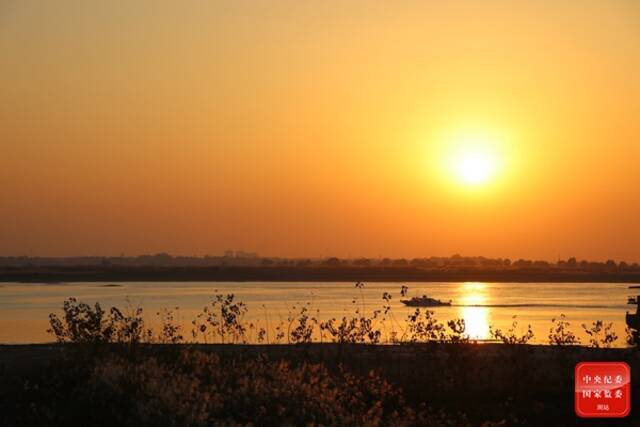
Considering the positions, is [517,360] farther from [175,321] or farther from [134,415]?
[175,321]

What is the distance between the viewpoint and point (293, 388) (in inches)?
593

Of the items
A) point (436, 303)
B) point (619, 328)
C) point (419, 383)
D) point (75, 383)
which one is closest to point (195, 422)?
point (75, 383)

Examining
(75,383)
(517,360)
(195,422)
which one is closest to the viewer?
(195,422)

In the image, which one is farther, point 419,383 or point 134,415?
point 419,383

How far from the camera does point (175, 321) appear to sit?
132 ft

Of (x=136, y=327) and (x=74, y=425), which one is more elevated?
(x=136, y=327)

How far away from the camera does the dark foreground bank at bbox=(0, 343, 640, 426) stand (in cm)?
1436

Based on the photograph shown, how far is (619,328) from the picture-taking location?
39.3 m

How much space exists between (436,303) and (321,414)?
49403 millimetres

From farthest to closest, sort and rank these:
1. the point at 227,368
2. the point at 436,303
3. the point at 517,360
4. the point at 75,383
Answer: the point at 436,303
the point at 517,360
the point at 227,368
the point at 75,383

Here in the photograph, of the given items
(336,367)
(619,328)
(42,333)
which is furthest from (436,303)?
(336,367)

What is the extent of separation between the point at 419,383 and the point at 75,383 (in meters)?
6.44

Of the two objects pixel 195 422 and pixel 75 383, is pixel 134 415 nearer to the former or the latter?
pixel 195 422

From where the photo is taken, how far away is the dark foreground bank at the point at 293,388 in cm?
1436
